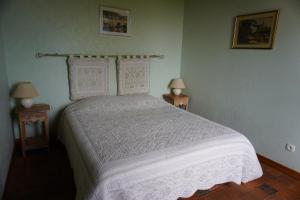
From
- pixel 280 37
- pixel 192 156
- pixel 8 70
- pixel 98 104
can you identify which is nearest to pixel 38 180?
pixel 98 104

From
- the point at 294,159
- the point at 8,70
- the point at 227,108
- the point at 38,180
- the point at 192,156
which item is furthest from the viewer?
the point at 227,108

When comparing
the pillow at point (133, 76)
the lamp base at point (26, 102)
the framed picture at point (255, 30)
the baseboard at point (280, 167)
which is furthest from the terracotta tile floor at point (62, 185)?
the framed picture at point (255, 30)

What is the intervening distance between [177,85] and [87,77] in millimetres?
1569

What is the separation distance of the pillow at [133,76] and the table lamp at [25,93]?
4.19 feet

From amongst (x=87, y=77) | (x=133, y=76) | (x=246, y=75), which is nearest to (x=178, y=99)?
(x=133, y=76)

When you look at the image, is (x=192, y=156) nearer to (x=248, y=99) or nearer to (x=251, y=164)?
(x=251, y=164)

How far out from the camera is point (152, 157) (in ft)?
5.35

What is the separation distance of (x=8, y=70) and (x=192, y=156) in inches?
99.4

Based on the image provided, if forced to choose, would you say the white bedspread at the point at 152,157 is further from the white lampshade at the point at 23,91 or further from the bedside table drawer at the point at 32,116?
the white lampshade at the point at 23,91

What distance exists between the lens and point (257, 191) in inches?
84.7

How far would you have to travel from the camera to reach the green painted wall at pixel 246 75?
2.31 m

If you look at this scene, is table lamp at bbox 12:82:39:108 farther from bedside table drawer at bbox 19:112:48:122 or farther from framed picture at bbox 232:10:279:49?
framed picture at bbox 232:10:279:49

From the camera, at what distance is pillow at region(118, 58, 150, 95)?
334cm

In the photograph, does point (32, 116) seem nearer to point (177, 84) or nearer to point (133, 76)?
point (133, 76)
